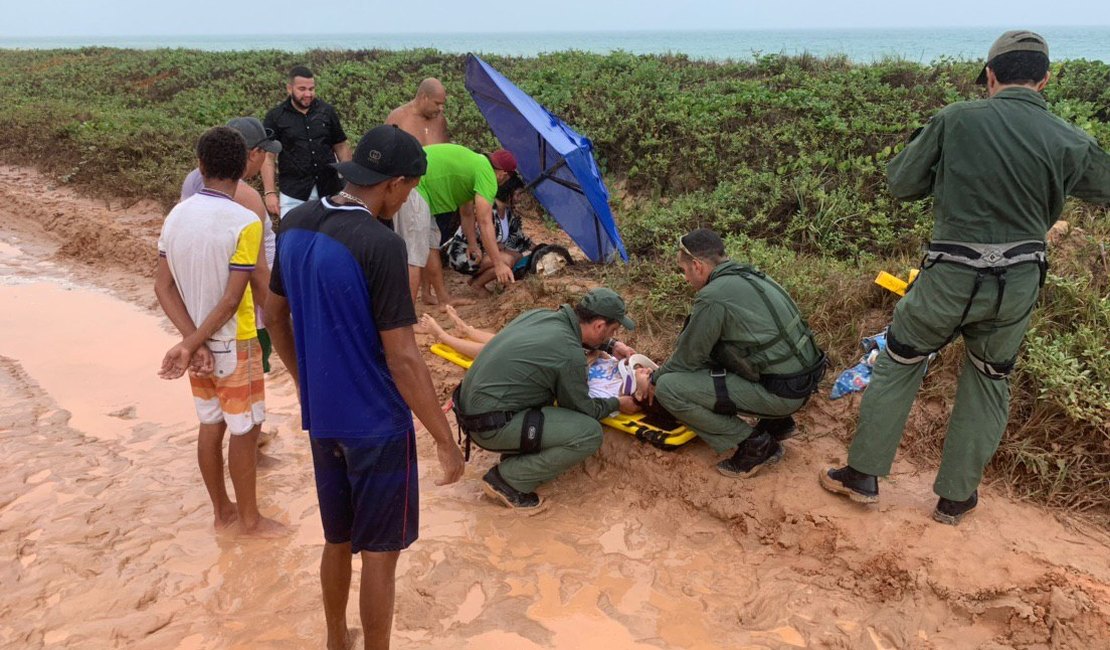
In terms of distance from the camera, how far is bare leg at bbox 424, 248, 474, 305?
6.07 metres

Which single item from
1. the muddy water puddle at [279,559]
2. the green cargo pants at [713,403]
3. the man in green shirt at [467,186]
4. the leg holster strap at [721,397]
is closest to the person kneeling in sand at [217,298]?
the muddy water puddle at [279,559]

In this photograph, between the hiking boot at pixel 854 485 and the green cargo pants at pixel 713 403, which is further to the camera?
the green cargo pants at pixel 713 403

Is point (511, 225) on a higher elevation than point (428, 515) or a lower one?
higher

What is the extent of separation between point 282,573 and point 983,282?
3255mm

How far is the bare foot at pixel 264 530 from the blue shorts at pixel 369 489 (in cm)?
130

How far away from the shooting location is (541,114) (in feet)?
20.1

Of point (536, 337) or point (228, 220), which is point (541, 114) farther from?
point (228, 220)

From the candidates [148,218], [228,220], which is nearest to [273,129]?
[228,220]

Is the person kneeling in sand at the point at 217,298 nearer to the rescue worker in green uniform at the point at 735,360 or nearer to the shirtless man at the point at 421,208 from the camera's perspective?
the shirtless man at the point at 421,208

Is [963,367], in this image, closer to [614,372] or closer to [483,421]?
[614,372]

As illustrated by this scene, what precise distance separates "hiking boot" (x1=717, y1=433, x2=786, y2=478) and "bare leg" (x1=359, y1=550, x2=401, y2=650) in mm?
2075

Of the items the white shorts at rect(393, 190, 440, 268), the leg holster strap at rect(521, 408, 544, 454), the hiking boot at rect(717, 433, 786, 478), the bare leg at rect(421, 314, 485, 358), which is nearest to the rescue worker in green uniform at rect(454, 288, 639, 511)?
the leg holster strap at rect(521, 408, 544, 454)

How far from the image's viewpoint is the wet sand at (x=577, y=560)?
10.3 ft

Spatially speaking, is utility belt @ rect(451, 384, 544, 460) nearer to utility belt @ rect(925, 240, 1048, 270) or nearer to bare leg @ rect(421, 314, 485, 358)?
bare leg @ rect(421, 314, 485, 358)
